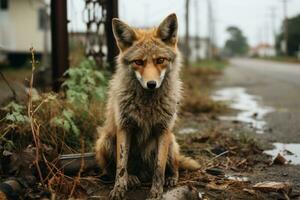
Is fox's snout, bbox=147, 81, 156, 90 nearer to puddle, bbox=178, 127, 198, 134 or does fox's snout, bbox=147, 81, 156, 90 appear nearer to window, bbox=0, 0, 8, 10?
puddle, bbox=178, 127, 198, 134

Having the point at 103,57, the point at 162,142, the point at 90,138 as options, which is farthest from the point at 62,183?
the point at 103,57

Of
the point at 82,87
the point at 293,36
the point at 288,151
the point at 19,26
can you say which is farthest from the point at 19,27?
the point at 293,36

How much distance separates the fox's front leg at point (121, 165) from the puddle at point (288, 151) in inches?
97.5

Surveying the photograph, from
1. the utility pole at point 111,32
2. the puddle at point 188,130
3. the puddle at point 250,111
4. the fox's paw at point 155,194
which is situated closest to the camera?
the fox's paw at point 155,194

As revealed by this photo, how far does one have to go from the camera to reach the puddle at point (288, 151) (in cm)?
614

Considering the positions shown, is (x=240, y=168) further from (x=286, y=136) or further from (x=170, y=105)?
(x=286, y=136)

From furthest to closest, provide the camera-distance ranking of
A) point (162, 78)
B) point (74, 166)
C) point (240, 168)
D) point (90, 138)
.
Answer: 1. point (90, 138)
2. point (240, 168)
3. point (74, 166)
4. point (162, 78)

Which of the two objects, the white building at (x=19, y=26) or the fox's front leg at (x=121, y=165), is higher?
the white building at (x=19, y=26)

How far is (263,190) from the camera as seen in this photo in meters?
4.62

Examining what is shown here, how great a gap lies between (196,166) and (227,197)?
37.0 inches

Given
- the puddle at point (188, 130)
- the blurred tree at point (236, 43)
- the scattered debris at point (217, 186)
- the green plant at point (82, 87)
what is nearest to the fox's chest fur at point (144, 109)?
the scattered debris at point (217, 186)

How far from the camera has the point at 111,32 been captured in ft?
28.4

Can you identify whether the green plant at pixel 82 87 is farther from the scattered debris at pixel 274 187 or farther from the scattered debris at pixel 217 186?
the scattered debris at pixel 274 187

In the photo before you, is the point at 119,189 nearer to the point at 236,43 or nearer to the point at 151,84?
the point at 151,84
